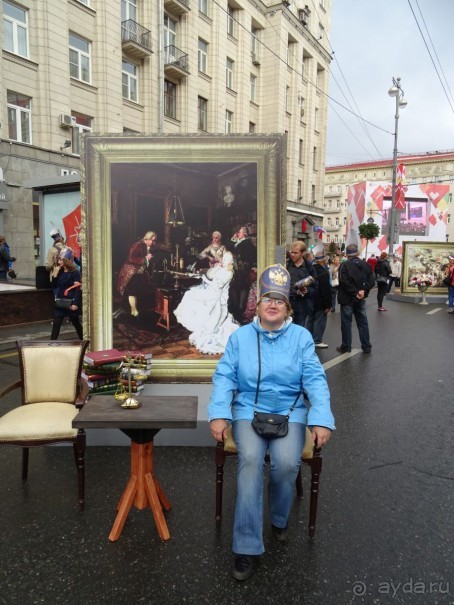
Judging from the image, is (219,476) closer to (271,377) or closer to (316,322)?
(271,377)

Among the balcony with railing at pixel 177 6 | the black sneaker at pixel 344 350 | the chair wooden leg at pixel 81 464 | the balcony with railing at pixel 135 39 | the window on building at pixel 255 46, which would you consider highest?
the window on building at pixel 255 46

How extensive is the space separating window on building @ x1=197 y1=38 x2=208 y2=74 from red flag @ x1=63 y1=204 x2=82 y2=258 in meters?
19.9

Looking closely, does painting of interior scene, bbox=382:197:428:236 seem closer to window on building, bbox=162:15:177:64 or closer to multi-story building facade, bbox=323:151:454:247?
window on building, bbox=162:15:177:64

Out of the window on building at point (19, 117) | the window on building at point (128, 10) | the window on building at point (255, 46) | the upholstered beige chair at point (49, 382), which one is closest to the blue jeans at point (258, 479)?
the upholstered beige chair at point (49, 382)

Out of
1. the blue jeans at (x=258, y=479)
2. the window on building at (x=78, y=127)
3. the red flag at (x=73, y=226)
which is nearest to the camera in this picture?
the blue jeans at (x=258, y=479)

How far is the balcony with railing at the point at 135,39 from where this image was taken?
70.5 feet

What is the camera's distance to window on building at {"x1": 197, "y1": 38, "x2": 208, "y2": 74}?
27.7m

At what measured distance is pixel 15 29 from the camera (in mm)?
17344

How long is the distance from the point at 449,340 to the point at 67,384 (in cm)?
878

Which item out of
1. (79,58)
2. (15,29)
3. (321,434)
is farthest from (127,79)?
(321,434)

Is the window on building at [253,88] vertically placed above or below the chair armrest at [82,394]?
above

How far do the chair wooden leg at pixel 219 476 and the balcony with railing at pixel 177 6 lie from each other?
90.5ft

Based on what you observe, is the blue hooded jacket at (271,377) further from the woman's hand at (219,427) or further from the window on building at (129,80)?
the window on building at (129,80)

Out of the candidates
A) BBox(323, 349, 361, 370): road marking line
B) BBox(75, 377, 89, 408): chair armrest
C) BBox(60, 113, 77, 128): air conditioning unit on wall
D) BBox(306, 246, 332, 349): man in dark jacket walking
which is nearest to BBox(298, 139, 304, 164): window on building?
BBox(60, 113, 77, 128): air conditioning unit on wall
